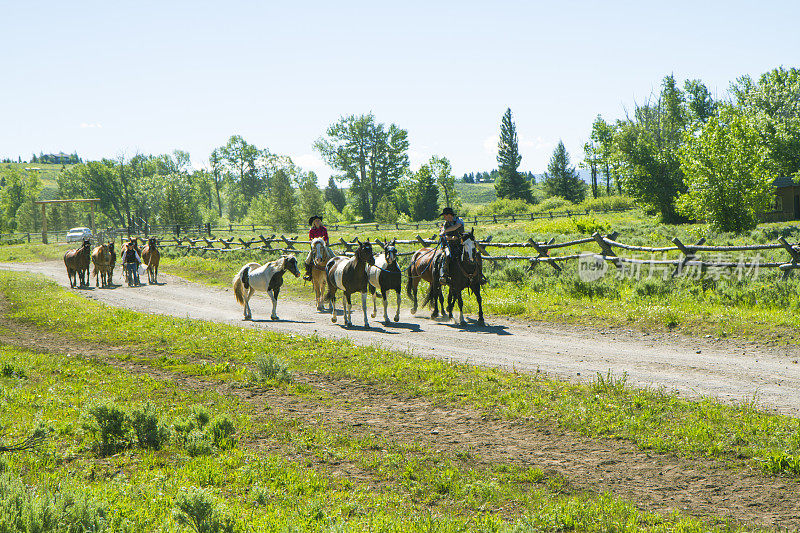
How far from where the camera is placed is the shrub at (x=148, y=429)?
6.48 m

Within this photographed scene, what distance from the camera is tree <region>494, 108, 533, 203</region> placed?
102125mm

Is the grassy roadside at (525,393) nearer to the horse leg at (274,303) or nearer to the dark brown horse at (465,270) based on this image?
the horse leg at (274,303)

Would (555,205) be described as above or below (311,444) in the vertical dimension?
above

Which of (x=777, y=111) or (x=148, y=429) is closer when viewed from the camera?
(x=148, y=429)

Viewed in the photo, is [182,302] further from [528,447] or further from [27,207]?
[27,207]

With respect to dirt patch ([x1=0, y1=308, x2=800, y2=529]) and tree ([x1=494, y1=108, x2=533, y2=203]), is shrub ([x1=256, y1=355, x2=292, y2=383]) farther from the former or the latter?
tree ([x1=494, y1=108, x2=533, y2=203])

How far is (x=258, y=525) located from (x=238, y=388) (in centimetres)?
456

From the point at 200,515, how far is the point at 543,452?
3.54 metres

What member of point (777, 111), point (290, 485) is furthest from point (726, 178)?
point (777, 111)

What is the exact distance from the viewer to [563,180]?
97.9 m

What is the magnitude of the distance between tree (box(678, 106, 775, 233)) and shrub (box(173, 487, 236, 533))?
103 feet

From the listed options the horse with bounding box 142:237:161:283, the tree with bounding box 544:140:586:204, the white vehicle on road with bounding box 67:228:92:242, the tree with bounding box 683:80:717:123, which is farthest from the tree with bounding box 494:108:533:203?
the horse with bounding box 142:237:161:283

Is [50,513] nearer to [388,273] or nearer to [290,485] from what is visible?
[290,485]

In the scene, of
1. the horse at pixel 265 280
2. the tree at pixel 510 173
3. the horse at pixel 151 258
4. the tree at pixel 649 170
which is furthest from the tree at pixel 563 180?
the horse at pixel 265 280
